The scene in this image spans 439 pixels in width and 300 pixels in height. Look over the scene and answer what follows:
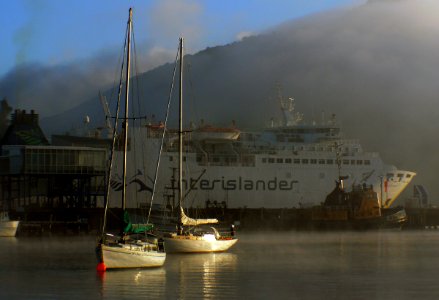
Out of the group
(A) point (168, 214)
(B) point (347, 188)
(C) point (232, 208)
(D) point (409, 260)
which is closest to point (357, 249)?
(D) point (409, 260)

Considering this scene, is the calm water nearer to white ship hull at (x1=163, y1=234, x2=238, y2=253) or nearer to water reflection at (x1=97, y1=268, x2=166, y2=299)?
water reflection at (x1=97, y1=268, x2=166, y2=299)

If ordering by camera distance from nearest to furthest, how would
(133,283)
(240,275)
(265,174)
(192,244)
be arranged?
(133,283)
(240,275)
(192,244)
(265,174)

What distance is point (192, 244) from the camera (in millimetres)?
53250

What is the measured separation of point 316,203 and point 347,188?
443 centimetres

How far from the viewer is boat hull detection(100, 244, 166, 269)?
4134 centimetres

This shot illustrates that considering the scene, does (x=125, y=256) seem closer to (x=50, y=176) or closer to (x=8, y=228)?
(x=8, y=228)

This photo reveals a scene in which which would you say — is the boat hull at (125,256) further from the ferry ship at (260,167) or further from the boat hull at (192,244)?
the ferry ship at (260,167)

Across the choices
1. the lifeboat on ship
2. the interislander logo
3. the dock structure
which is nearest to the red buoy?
the dock structure

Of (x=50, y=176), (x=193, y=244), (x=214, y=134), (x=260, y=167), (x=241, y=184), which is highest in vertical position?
(x=214, y=134)

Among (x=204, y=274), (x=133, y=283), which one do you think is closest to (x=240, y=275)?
(x=204, y=274)

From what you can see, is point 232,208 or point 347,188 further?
point 347,188

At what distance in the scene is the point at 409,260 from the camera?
164 feet

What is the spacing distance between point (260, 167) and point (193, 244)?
45765mm

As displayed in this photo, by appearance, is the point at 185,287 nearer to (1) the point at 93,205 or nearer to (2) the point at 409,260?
(2) the point at 409,260
